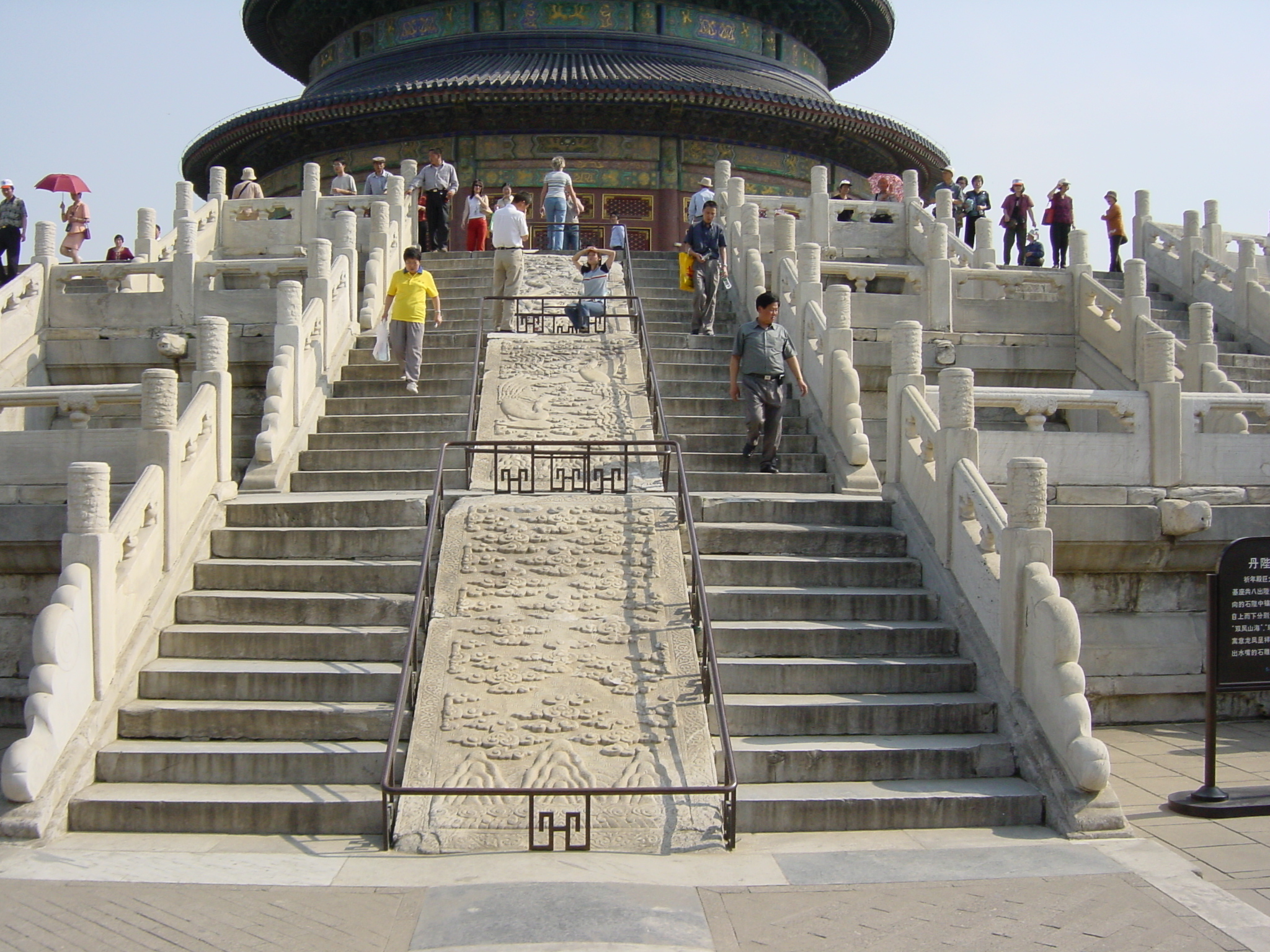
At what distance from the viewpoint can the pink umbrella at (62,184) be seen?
21.7 meters

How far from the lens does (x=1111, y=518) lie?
9.98 m

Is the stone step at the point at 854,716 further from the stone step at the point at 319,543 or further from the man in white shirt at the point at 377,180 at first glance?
the man in white shirt at the point at 377,180

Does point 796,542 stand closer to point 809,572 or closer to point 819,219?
point 809,572

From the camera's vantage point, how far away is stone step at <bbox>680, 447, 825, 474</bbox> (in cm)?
1168

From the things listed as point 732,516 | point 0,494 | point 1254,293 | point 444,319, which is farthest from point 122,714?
point 1254,293

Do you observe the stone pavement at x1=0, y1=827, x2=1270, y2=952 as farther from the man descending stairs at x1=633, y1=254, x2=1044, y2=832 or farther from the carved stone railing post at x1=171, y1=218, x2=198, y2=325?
the carved stone railing post at x1=171, y1=218, x2=198, y2=325

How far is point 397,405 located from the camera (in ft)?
41.9

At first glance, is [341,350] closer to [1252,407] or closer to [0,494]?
[0,494]

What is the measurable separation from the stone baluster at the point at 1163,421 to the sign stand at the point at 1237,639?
2862mm

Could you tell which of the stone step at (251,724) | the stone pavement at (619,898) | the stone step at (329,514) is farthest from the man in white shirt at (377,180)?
the stone pavement at (619,898)

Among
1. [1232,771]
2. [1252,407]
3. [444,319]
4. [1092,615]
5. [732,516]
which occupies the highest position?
[444,319]

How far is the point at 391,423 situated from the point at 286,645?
417 cm

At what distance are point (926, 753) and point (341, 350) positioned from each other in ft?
26.8

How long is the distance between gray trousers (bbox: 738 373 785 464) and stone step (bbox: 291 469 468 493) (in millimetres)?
2501
